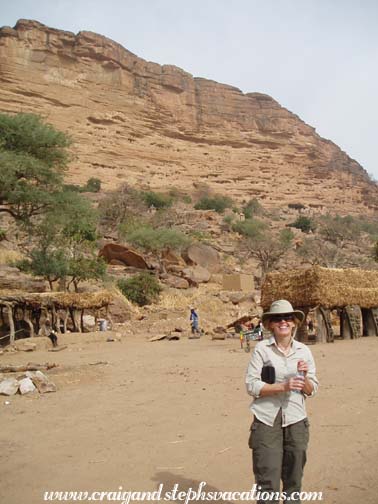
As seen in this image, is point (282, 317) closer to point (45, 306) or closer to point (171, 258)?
point (45, 306)

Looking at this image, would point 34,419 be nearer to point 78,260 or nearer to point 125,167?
point 78,260

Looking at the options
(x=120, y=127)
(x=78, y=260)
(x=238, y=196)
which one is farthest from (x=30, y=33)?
(x=78, y=260)

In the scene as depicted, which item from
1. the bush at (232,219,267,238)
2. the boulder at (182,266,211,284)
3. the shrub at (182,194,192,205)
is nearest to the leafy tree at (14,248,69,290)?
the boulder at (182,266,211,284)

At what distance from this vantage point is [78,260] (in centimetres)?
2366

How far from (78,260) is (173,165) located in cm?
5426

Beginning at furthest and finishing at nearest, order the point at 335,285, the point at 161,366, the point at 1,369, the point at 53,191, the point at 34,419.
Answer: the point at 53,191
the point at 335,285
the point at 161,366
the point at 1,369
the point at 34,419

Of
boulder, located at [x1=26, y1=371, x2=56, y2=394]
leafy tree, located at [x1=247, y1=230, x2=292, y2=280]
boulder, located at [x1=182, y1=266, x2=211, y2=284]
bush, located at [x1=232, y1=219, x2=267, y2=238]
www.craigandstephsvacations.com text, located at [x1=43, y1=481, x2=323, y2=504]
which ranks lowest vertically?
boulder, located at [x1=26, y1=371, x2=56, y2=394]

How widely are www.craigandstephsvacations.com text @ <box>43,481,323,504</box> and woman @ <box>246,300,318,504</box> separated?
55 centimetres

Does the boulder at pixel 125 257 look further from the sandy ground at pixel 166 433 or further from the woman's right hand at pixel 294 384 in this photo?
the woman's right hand at pixel 294 384

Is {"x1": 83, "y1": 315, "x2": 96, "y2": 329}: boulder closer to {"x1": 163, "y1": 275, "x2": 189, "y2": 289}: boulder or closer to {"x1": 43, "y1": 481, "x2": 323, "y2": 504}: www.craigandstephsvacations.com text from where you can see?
{"x1": 163, "y1": 275, "x2": 189, "y2": 289}: boulder

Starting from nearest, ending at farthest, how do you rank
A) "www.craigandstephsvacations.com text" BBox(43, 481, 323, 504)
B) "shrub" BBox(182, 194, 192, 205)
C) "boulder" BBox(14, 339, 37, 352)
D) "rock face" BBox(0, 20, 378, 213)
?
"www.craigandstephsvacations.com text" BBox(43, 481, 323, 504) → "boulder" BBox(14, 339, 37, 352) → "shrub" BBox(182, 194, 192, 205) → "rock face" BBox(0, 20, 378, 213)

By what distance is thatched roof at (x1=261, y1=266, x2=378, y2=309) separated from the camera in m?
13.3

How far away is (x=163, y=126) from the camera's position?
8112 centimetres

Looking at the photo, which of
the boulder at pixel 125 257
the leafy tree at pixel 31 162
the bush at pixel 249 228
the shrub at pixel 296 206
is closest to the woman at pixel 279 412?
the leafy tree at pixel 31 162
